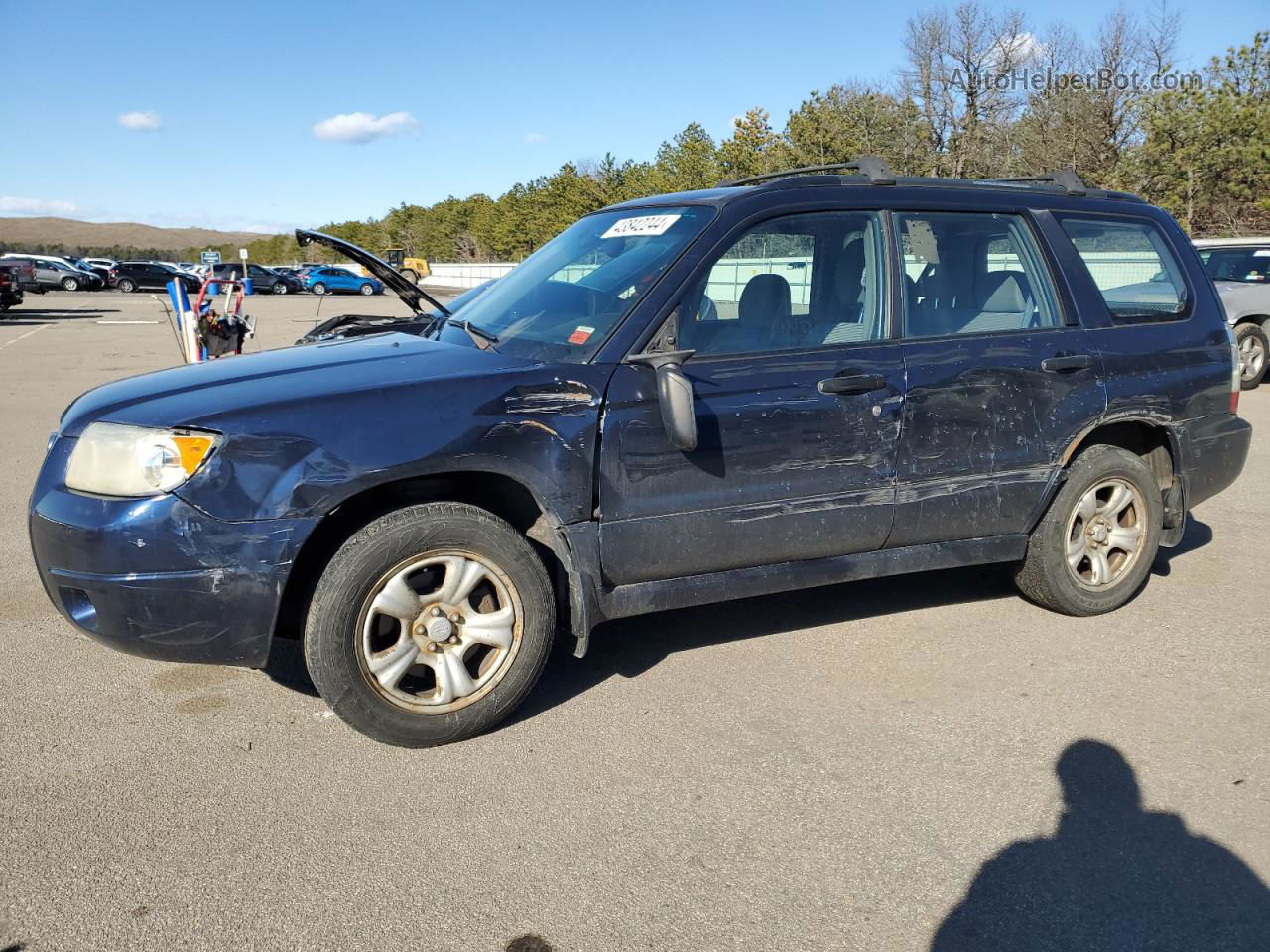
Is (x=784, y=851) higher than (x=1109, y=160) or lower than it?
lower

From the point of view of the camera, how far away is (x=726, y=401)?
3.68m

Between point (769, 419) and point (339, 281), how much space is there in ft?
165

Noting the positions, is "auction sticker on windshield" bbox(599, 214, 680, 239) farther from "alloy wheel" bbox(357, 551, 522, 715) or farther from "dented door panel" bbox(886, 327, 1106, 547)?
"alloy wheel" bbox(357, 551, 522, 715)

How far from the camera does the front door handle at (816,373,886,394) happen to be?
3846 millimetres

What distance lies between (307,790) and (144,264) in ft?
185

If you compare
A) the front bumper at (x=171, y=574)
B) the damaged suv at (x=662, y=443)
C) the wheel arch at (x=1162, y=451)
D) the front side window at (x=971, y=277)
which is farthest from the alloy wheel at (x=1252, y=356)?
the front bumper at (x=171, y=574)

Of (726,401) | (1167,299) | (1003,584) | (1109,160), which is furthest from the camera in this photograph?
(1109,160)

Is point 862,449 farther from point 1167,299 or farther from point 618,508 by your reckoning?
point 1167,299

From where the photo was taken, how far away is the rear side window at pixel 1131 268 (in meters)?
4.66

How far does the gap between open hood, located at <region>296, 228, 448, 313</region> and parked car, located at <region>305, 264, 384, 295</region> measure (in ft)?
147

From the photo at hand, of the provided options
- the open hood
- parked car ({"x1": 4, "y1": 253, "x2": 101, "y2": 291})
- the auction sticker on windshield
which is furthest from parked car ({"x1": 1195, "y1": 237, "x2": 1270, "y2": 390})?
parked car ({"x1": 4, "y1": 253, "x2": 101, "y2": 291})

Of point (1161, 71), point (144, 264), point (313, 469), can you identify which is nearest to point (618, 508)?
point (313, 469)

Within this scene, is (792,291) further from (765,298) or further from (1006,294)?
(1006,294)

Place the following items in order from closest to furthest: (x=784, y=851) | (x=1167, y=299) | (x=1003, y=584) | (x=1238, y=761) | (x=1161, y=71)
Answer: (x=784, y=851)
(x=1238, y=761)
(x=1167, y=299)
(x=1003, y=584)
(x=1161, y=71)
